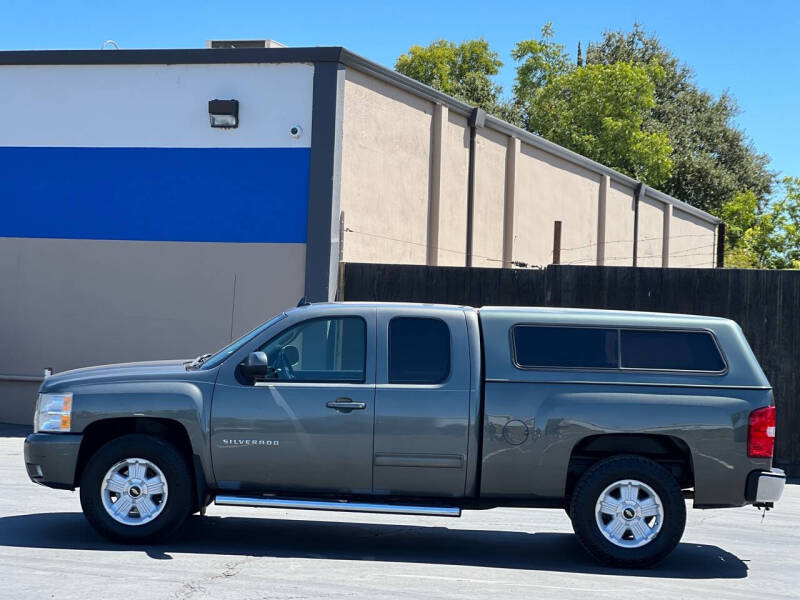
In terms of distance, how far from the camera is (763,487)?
811cm

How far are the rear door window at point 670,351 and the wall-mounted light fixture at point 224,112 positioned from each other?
8.90 m

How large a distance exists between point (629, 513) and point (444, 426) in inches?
60.7

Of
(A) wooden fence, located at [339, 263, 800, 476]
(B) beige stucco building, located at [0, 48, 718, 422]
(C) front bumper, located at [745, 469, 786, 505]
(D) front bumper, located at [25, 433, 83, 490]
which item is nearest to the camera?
(C) front bumper, located at [745, 469, 786, 505]

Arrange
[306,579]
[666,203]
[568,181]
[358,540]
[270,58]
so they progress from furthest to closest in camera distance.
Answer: [666,203] → [568,181] → [270,58] → [358,540] → [306,579]

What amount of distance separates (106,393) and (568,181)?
726 inches

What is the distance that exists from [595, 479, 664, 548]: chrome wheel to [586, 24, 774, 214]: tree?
4870 centimetres

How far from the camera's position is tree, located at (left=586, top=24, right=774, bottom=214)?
5681 cm

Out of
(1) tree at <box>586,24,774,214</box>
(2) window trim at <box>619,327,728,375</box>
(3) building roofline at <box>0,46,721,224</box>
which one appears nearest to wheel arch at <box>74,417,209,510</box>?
(2) window trim at <box>619,327,728,375</box>

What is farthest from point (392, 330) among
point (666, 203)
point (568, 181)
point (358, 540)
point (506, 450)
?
point (666, 203)

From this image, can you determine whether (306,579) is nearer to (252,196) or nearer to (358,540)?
(358,540)

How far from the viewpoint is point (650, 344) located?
848cm

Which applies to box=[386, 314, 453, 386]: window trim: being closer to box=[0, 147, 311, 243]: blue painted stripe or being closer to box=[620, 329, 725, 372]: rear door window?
box=[620, 329, 725, 372]: rear door window

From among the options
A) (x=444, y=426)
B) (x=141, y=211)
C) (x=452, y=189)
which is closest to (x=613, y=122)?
(x=452, y=189)

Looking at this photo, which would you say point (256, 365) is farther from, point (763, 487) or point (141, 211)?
point (141, 211)
